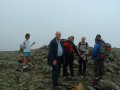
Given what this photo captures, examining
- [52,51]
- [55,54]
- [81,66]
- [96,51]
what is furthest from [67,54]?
[52,51]

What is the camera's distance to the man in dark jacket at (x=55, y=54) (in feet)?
54.8

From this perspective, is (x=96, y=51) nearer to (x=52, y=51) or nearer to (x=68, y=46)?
(x=68, y=46)

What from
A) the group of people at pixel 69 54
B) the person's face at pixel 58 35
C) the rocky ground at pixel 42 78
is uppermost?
the person's face at pixel 58 35

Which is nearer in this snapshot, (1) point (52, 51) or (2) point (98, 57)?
(1) point (52, 51)

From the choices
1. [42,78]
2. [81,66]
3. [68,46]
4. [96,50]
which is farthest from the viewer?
[81,66]

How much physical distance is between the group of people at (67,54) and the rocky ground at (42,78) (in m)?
0.58

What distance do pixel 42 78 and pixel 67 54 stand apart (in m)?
2.27

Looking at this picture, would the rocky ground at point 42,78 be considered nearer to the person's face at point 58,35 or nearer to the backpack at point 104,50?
the backpack at point 104,50

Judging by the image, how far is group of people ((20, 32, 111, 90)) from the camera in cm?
1686

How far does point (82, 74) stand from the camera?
20.7m

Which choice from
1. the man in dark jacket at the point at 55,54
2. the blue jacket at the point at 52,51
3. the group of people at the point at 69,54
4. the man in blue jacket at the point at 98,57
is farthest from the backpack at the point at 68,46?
the blue jacket at the point at 52,51

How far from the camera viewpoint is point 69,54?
63.5 ft

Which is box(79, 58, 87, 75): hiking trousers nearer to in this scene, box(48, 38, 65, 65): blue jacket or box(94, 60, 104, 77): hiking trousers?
box(94, 60, 104, 77): hiking trousers

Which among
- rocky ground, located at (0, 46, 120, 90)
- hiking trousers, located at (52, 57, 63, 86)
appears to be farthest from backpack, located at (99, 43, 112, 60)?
hiking trousers, located at (52, 57, 63, 86)
